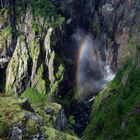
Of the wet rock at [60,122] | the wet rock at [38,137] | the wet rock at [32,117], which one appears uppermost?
the wet rock at [32,117]

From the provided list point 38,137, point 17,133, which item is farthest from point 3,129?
point 38,137

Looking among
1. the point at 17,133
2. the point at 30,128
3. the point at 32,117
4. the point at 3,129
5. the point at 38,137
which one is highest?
the point at 32,117

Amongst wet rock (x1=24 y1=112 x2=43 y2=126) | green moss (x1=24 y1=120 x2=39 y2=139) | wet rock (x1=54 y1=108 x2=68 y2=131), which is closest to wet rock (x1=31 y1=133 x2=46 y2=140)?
green moss (x1=24 y1=120 x2=39 y2=139)

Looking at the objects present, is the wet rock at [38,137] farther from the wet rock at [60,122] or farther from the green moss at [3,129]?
the wet rock at [60,122]

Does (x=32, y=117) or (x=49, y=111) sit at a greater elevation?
(x=32, y=117)

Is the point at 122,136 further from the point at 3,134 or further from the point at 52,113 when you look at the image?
the point at 3,134

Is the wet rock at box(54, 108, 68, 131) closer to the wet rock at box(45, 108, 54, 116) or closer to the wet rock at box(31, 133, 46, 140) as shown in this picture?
the wet rock at box(45, 108, 54, 116)

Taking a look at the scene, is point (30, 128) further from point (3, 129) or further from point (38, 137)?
point (3, 129)

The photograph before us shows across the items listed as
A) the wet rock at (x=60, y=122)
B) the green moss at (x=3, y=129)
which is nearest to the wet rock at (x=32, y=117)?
the green moss at (x=3, y=129)

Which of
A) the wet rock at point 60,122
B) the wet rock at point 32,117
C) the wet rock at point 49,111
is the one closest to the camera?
the wet rock at point 32,117

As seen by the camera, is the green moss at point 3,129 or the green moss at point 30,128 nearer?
the green moss at point 30,128

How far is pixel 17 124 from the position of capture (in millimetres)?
106000

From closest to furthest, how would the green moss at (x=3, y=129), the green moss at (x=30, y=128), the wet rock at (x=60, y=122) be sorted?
the green moss at (x=30, y=128)
the green moss at (x=3, y=129)
the wet rock at (x=60, y=122)

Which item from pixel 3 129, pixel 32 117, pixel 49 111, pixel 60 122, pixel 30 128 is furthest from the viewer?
pixel 49 111
